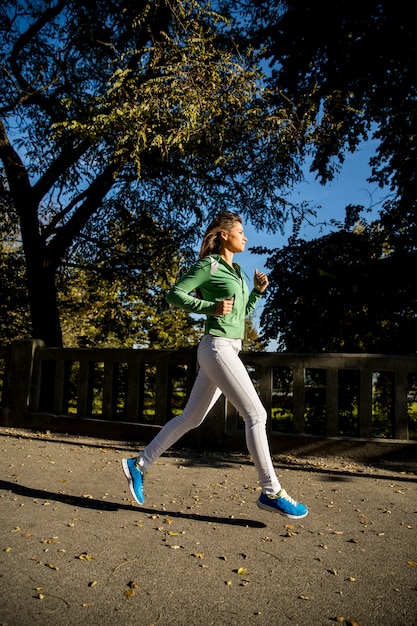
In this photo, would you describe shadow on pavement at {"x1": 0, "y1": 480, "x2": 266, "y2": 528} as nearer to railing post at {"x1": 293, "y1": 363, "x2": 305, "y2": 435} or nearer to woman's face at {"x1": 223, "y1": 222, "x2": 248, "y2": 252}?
woman's face at {"x1": 223, "y1": 222, "x2": 248, "y2": 252}

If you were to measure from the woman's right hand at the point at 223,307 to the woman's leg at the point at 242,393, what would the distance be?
203 mm

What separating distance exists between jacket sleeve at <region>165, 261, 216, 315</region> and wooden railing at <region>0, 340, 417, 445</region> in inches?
119

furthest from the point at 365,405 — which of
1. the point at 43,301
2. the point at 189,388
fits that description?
the point at 43,301

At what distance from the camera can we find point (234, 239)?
12.7ft

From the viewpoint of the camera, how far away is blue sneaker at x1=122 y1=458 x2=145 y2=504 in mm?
3670

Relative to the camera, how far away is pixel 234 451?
249 inches

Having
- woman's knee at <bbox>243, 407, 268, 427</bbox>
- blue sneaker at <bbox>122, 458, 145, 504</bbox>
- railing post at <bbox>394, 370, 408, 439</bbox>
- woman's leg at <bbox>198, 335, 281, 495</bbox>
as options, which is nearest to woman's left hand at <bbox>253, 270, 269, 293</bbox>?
woman's leg at <bbox>198, 335, 281, 495</bbox>

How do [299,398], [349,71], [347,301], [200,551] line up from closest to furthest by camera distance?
[200,551] → [299,398] → [347,301] → [349,71]

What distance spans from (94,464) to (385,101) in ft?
29.8

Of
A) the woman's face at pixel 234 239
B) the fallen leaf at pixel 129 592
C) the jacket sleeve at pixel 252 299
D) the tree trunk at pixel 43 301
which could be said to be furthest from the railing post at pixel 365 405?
the tree trunk at pixel 43 301

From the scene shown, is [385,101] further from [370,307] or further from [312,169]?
[370,307]

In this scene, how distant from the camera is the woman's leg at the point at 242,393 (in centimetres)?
345

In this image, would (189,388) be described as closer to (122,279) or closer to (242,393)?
(242,393)

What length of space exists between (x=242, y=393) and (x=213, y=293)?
2.52 feet
